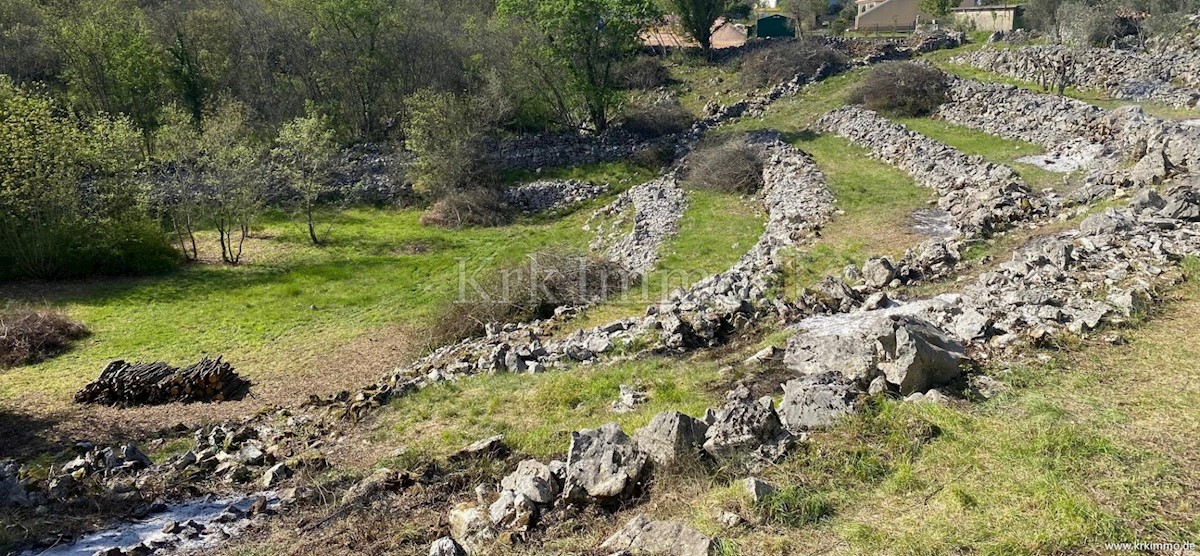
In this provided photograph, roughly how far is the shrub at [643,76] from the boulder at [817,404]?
3732 centimetres

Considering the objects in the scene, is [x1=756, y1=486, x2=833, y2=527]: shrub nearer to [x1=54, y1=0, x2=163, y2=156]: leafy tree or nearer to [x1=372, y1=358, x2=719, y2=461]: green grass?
[x1=372, y1=358, x2=719, y2=461]: green grass

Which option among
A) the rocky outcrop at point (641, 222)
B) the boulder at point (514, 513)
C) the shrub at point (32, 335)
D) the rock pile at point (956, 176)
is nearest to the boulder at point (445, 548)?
the boulder at point (514, 513)

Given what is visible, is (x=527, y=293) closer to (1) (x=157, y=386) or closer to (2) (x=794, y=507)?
(1) (x=157, y=386)

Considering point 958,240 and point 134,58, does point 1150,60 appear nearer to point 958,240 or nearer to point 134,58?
point 958,240

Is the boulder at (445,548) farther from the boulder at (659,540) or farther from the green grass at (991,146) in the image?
the green grass at (991,146)

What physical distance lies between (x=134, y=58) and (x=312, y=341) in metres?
25.0

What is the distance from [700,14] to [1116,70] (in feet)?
83.9

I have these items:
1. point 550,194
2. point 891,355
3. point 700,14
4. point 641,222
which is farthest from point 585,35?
point 891,355

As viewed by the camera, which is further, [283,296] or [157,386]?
[283,296]

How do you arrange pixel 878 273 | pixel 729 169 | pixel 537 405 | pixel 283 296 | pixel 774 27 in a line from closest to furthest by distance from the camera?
pixel 537 405 → pixel 878 273 → pixel 283 296 → pixel 729 169 → pixel 774 27

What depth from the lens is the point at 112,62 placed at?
1272 inches

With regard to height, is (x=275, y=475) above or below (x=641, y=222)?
below

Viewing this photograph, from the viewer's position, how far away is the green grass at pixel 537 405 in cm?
852

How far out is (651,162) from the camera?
31484 mm
